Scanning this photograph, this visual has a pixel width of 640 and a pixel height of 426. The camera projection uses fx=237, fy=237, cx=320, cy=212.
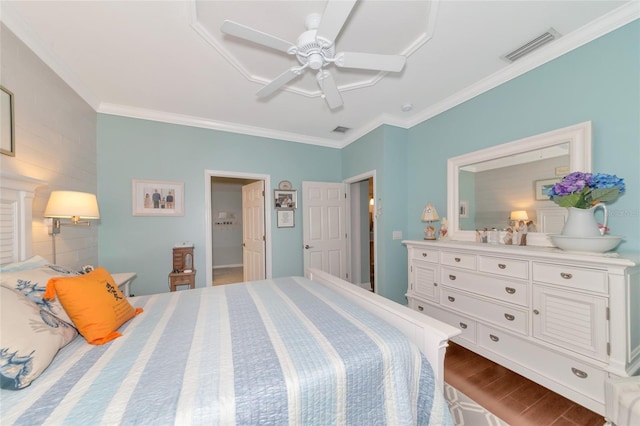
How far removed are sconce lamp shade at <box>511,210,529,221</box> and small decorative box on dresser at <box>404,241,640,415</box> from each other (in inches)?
14.4

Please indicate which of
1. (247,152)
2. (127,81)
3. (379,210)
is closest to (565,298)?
(379,210)

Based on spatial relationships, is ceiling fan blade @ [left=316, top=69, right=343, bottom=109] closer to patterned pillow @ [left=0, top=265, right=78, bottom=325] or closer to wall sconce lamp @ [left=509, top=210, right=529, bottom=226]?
wall sconce lamp @ [left=509, top=210, right=529, bottom=226]

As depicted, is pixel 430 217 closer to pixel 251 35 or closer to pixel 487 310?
pixel 487 310

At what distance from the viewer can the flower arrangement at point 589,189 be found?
60.5 inches

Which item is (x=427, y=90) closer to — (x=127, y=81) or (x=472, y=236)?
(x=472, y=236)

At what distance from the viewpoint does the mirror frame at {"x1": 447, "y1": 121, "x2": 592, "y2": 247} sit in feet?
5.79

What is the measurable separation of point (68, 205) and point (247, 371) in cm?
195

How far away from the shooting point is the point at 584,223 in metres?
1.62

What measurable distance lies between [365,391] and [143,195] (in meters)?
3.28

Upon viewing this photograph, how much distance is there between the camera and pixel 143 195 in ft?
9.80

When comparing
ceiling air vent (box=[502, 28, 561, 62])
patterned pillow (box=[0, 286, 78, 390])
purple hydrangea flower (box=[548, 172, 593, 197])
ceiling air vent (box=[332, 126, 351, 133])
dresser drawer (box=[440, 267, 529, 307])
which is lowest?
dresser drawer (box=[440, 267, 529, 307])

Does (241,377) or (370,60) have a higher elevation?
(370,60)

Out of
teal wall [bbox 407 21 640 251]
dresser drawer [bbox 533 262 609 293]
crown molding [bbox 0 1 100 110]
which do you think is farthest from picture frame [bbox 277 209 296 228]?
dresser drawer [bbox 533 262 609 293]

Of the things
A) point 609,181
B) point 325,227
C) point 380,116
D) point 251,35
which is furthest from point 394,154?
point 251,35
